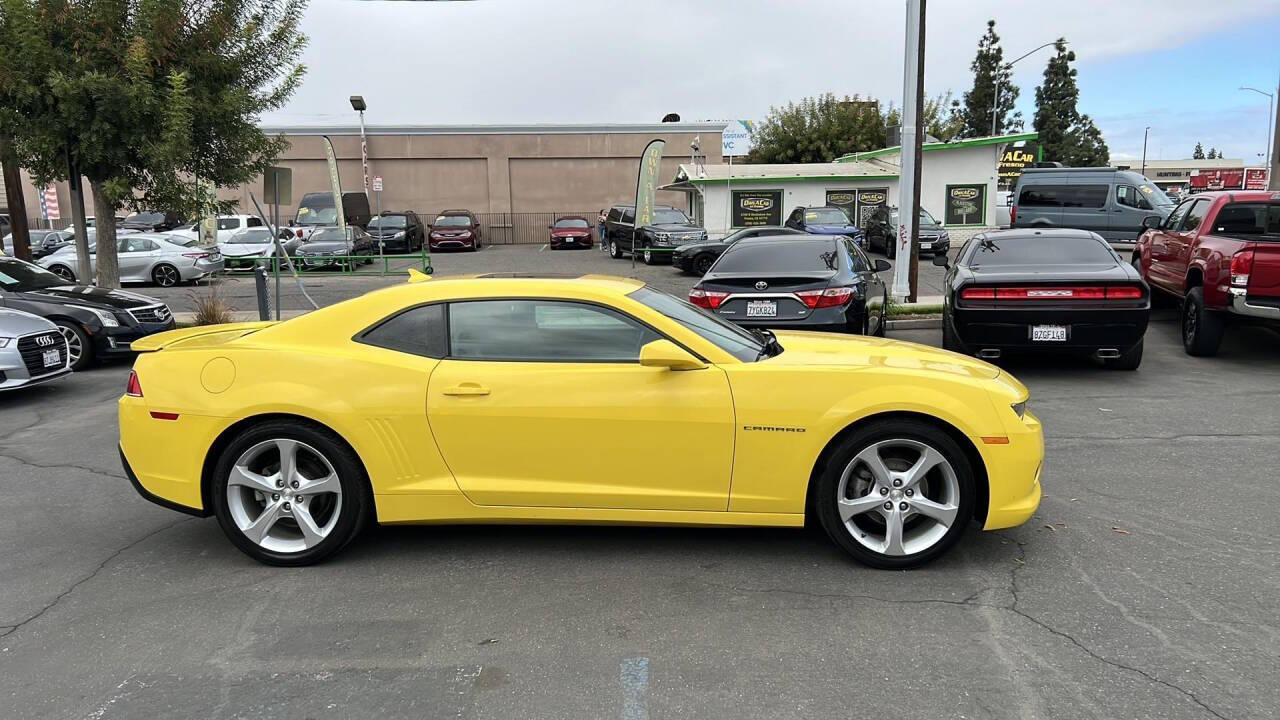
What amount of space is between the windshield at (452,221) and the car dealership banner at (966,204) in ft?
55.5

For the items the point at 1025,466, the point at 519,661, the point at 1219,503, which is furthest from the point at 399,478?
the point at 1219,503

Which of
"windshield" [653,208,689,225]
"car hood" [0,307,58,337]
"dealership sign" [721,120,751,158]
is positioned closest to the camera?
"car hood" [0,307,58,337]

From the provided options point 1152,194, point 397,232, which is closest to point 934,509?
point 1152,194

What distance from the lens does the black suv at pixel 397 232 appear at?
30688mm

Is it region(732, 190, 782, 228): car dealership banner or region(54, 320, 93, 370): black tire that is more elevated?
region(732, 190, 782, 228): car dealership banner

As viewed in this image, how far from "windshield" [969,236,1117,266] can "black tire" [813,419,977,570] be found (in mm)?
5837

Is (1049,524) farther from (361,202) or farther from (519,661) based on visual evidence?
(361,202)

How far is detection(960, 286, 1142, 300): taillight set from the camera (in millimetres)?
8336

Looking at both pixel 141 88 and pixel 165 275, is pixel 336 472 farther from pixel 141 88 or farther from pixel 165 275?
pixel 165 275

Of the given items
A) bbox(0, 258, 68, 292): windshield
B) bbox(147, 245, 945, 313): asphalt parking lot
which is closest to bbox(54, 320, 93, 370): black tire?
bbox(0, 258, 68, 292): windshield

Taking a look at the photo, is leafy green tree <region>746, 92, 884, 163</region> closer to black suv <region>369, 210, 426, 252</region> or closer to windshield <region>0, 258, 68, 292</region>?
black suv <region>369, 210, 426, 252</region>

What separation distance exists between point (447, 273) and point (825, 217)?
1053cm

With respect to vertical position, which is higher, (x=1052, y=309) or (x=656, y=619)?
(x=1052, y=309)

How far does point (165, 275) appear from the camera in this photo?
2225 centimetres
